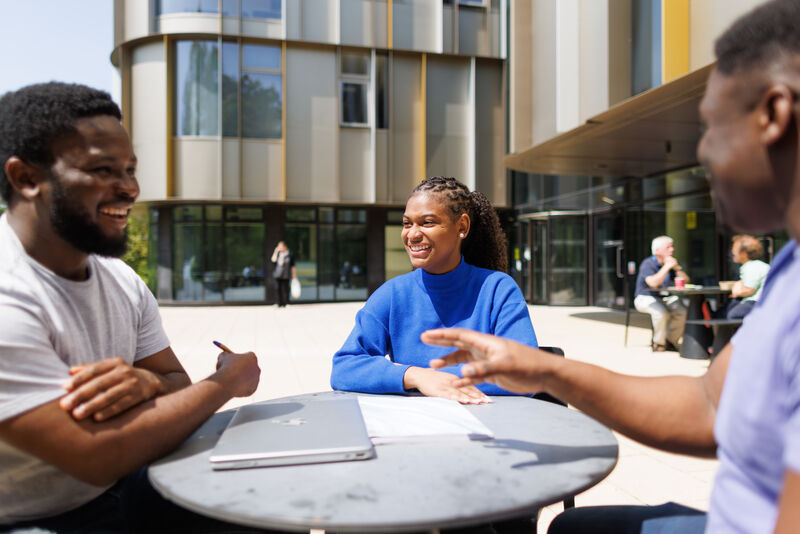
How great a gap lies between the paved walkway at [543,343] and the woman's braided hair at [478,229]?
132 centimetres

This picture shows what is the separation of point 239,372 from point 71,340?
1.41 ft

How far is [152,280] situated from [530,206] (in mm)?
10840

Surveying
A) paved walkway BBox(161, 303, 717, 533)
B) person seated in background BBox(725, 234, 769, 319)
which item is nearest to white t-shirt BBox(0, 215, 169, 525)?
paved walkway BBox(161, 303, 717, 533)

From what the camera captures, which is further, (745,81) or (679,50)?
(679,50)

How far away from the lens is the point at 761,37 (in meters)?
0.95

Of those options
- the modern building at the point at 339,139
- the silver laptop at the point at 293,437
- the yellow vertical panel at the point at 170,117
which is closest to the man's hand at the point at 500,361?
the silver laptop at the point at 293,437

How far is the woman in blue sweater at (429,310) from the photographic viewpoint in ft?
6.81

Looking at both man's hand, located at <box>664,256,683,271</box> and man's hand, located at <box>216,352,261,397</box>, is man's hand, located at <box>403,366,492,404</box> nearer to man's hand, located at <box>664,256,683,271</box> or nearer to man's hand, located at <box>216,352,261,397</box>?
man's hand, located at <box>216,352,261,397</box>

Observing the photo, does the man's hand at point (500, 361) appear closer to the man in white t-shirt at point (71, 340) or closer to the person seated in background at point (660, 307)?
the man in white t-shirt at point (71, 340)

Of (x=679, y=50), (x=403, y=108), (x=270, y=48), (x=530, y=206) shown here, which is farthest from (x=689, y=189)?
(x=270, y=48)

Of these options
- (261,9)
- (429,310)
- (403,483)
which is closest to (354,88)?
(261,9)

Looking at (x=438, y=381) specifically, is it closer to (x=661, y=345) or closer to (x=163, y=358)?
(x=163, y=358)

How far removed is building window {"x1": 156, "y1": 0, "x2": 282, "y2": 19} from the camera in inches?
613

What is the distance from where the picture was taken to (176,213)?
16406mm
